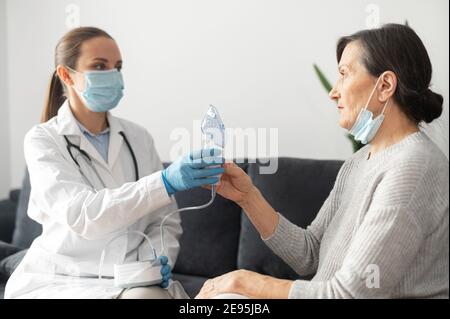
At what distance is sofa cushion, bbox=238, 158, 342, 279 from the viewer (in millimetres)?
1867

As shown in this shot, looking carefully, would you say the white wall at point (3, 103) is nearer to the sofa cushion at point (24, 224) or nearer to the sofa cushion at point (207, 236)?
the sofa cushion at point (24, 224)

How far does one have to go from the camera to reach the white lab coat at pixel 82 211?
4.76 ft

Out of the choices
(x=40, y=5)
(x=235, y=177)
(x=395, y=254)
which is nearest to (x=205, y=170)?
(x=235, y=177)

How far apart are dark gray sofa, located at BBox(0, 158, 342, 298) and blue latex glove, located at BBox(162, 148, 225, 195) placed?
470 mm

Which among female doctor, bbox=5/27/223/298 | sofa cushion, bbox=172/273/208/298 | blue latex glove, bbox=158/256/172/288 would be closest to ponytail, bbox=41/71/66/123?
female doctor, bbox=5/27/223/298

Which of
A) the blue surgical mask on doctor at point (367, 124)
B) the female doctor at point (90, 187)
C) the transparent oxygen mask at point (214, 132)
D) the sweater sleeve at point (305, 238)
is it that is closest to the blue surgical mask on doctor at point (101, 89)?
the female doctor at point (90, 187)

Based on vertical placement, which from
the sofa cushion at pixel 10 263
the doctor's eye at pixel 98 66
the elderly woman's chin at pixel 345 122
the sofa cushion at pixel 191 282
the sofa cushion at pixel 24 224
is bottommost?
the sofa cushion at pixel 191 282

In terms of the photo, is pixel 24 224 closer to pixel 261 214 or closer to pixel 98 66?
pixel 98 66

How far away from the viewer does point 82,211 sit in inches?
57.1

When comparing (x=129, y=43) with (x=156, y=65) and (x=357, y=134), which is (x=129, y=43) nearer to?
(x=156, y=65)

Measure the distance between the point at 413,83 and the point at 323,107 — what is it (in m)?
0.58

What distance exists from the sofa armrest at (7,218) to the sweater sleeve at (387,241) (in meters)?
1.50

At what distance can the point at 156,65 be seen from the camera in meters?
1.78

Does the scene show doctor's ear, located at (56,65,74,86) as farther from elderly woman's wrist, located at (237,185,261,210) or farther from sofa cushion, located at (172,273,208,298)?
sofa cushion, located at (172,273,208,298)
